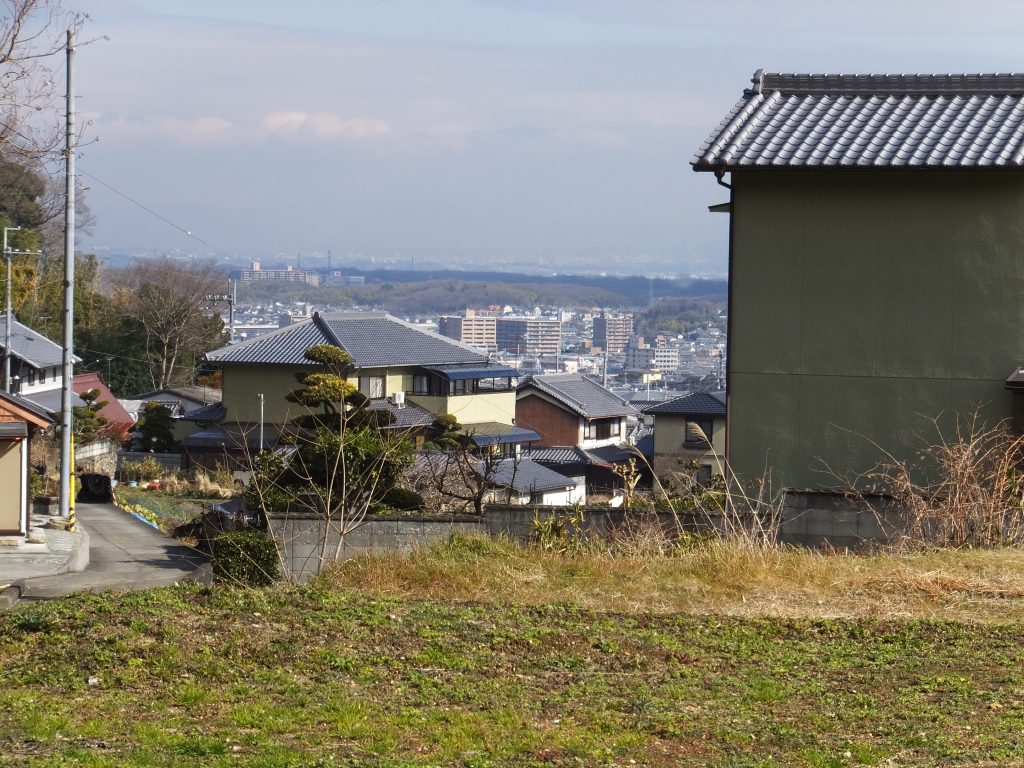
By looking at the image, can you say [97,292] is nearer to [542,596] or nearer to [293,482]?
[293,482]

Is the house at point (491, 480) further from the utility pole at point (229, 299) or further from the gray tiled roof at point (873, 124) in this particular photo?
the utility pole at point (229, 299)

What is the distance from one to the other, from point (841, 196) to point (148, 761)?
9.99 meters

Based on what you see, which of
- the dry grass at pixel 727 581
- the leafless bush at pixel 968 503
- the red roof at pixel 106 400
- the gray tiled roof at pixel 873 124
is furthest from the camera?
the red roof at pixel 106 400

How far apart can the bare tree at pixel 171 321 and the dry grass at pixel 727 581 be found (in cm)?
4909

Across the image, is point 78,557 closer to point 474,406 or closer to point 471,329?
point 474,406

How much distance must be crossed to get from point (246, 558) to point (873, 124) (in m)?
7.85

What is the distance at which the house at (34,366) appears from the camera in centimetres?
3912

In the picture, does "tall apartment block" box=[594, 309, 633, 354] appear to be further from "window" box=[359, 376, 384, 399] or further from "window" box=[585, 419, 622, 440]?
"window" box=[359, 376, 384, 399]

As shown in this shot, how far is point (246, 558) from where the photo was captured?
10000 mm

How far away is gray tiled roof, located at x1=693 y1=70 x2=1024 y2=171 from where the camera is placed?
12.1m

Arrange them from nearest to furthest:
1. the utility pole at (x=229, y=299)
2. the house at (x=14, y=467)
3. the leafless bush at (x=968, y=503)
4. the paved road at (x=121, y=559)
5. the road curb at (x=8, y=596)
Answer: the road curb at (x=8, y=596) → the leafless bush at (x=968, y=503) → the paved road at (x=121, y=559) → the house at (x=14, y=467) → the utility pole at (x=229, y=299)

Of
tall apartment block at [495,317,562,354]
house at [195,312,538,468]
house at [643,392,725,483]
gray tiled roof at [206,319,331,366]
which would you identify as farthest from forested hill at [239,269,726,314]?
house at [643,392,725,483]

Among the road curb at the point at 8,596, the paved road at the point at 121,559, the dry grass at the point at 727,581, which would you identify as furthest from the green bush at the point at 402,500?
the dry grass at the point at 727,581

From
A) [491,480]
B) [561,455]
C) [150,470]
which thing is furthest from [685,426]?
[491,480]
